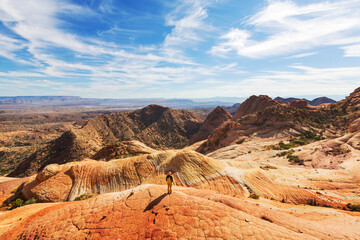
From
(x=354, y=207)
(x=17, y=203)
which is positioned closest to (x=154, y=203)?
(x=354, y=207)

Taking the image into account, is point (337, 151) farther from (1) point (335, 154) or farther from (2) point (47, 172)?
(2) point (47, 172)

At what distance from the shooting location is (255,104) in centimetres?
8369

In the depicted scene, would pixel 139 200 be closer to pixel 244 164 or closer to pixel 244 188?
pixel 244 188

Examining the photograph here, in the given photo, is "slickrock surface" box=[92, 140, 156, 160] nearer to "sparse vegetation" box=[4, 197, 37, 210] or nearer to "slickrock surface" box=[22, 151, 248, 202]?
"slickrock surface" box=[22, 151, 248, 202]

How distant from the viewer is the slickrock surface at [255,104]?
78062mm

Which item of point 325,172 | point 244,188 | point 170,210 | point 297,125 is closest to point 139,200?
point 170,210

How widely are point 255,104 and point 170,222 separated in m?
85.5

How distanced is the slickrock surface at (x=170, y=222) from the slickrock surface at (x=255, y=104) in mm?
72676

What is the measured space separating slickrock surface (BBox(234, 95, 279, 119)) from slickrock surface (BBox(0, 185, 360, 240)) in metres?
72.7

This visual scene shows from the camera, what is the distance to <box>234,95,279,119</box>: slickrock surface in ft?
256

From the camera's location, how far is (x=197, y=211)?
9898 millimetres

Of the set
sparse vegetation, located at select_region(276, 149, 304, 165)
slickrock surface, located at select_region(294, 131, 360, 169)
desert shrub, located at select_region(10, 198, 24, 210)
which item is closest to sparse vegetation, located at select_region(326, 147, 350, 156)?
slickrock surface, located at select_region(294, 131, 360, 169)

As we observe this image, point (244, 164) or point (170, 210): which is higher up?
point (170, 210)

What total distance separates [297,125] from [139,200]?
163ft
